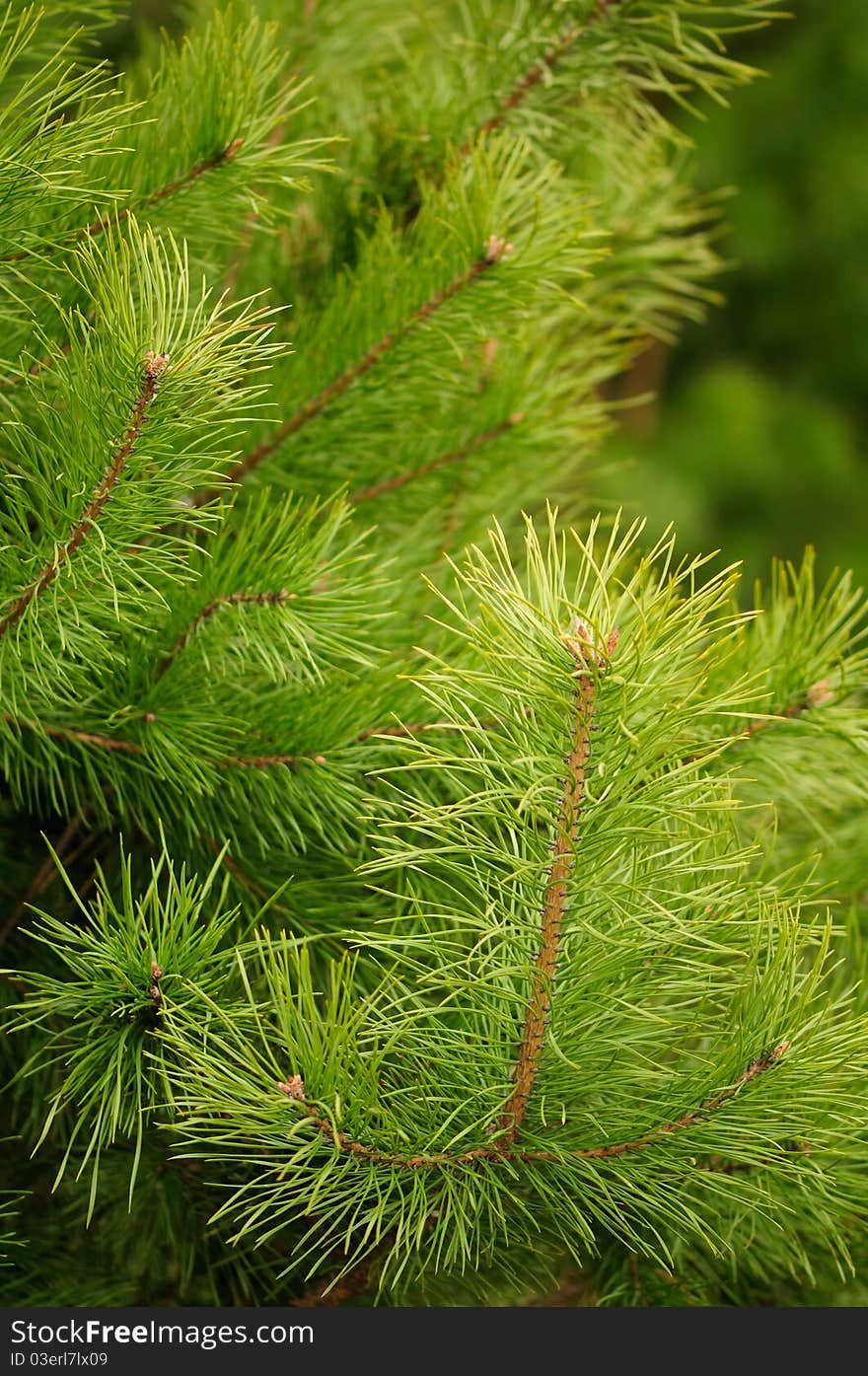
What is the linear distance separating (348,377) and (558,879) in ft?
0.92

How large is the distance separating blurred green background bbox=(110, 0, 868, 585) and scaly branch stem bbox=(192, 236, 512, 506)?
5.51 feet

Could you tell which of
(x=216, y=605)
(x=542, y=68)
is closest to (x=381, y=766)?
(x=216, y=605)

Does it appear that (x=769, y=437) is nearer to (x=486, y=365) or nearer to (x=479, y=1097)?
(x=486, y=365)

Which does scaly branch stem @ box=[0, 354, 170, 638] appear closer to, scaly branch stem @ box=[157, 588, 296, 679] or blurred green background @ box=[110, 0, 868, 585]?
scaly branch stem @ box=[157, 588, 296, 679]

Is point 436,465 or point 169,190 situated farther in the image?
point 436,465

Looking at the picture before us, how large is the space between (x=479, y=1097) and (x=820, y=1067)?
10 cm

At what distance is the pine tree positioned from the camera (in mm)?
333

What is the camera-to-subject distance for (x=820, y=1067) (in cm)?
34

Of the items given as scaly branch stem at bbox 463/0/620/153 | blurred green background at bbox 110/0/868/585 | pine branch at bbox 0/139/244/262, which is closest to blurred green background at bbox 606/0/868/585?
blurred green background at bbox 110/0/868/585

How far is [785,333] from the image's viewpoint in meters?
2.74

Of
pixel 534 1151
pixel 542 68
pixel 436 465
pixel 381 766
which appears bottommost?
pixel 534 1151

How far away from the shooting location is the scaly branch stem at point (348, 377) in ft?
1.60

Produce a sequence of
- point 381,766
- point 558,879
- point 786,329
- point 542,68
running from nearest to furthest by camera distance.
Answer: point 558,879 < point 381,766 < point 542,68 < point 786,329

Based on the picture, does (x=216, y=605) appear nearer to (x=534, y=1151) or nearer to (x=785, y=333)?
(x=534, y=1151)
